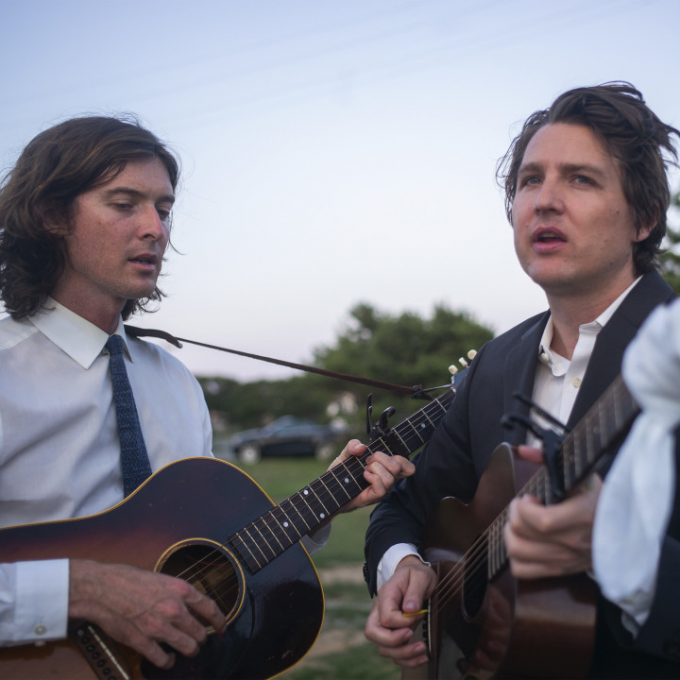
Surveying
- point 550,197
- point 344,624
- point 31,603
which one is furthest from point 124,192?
point 344,624

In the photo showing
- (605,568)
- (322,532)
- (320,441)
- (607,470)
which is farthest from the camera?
(320,441)

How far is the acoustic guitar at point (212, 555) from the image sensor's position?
2045mm

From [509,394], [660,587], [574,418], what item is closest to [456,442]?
[509,394]

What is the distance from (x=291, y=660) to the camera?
226 cm

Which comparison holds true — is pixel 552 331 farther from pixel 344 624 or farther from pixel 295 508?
pixel 344 624

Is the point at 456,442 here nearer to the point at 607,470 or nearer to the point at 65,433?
the point at 607,470

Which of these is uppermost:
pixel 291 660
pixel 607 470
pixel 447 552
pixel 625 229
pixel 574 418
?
pixel 625 229

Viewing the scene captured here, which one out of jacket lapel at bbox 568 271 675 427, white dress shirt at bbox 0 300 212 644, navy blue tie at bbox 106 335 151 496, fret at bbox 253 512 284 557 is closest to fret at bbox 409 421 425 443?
fret at bbox 253 512 284 557

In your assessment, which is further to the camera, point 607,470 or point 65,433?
point 65,433

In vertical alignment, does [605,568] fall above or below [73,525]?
above

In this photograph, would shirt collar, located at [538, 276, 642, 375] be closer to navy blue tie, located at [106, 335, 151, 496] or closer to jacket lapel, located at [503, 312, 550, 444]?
jacket lapel, located at [503, 312, 550, 444]

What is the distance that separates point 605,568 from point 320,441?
2209 centimetres

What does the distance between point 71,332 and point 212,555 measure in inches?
45.2

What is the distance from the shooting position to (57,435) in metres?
2.47
